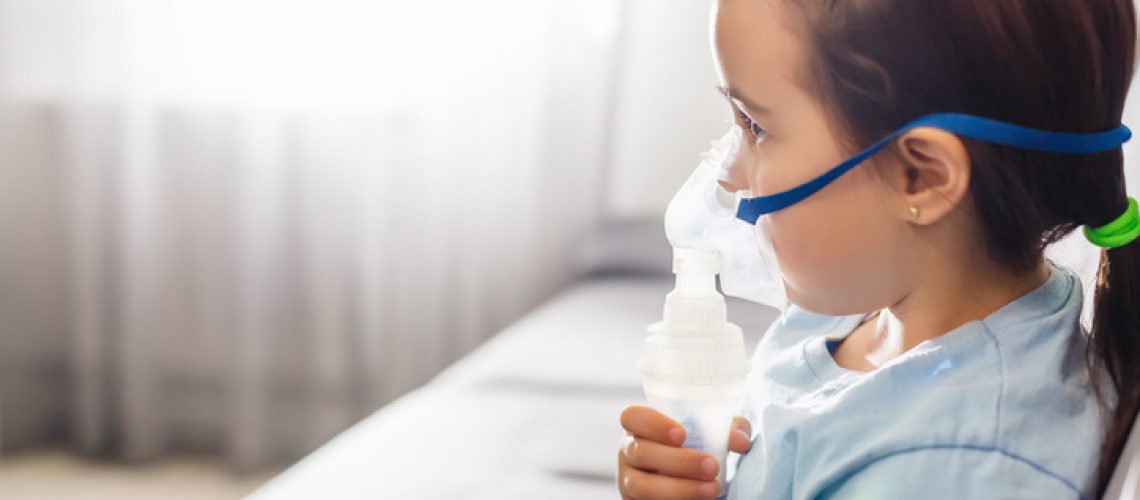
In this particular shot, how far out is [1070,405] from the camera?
0.64 m

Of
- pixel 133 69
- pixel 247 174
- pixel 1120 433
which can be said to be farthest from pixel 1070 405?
pixel 133 69

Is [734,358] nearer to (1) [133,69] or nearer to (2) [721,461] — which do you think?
(2) [721,461]

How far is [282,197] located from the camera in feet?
7.03

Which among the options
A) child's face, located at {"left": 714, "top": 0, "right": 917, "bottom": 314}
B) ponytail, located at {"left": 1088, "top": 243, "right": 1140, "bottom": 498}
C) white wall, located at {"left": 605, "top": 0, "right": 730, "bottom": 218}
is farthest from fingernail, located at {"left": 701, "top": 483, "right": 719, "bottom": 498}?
white wall, located at {"left": 605, "top": 0, "right": 730, "bottom": 218}

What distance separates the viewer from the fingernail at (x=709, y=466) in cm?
76

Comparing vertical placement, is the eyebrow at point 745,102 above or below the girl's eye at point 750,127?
above

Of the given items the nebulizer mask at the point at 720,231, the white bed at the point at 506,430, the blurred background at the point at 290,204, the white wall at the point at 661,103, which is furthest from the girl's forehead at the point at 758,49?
the white wall at the point at 661,103

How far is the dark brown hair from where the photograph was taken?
634mm

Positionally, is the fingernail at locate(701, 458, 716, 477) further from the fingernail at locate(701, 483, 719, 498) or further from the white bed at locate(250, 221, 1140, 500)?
the white bed at locate(250, 221, 1140, 500)

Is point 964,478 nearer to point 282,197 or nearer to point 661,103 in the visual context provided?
point 661,103

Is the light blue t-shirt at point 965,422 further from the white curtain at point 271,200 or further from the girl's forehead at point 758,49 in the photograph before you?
the white curtain at point 271,200

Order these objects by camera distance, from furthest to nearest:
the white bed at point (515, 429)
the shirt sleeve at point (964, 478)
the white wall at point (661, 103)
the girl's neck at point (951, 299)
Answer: the white wall at point (661, 103), the white bed at point (515, 429), the girl's neck at point (951, 299), the shirt sleeve at point (964, 478)

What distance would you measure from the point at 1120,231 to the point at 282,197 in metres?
1.72

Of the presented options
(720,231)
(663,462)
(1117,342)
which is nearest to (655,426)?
(663,462)
